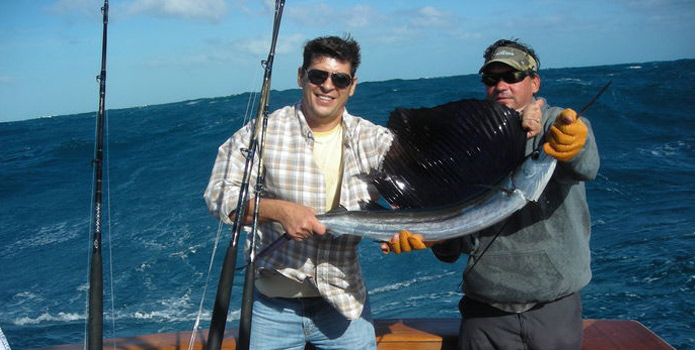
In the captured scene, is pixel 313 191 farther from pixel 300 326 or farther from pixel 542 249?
pixel 542 249

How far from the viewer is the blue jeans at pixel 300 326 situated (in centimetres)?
187

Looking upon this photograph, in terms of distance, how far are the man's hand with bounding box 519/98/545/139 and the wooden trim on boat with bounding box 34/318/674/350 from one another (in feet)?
3.21

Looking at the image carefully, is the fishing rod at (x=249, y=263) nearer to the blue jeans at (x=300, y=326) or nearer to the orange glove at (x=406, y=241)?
the blue jeans at (x=300, y=326)

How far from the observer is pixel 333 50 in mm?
1758

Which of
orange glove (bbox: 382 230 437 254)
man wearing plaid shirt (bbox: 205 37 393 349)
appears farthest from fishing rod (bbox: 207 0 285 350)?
orange glove (bbox: 382 230 437 254)

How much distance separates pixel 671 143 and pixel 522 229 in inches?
389

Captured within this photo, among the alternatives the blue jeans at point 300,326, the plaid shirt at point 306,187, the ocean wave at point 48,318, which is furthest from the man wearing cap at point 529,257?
the ocean wave at point 48,318

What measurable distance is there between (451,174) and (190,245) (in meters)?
5.21

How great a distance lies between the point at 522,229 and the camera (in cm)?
180

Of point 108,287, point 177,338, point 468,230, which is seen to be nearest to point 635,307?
point 468,230

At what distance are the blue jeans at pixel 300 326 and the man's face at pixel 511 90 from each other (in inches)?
35.3

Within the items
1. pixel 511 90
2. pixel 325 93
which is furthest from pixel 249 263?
pixel 511 90

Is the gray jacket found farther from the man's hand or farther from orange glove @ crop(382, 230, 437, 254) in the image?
orange glove @ crop(382, 230, 437, 254)

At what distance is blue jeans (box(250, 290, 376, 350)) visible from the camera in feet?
6.12
